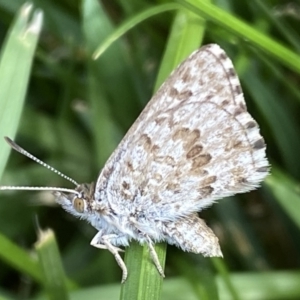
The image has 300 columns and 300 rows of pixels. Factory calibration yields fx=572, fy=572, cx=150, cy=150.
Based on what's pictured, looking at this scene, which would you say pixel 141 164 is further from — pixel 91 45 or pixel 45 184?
pixel 45 184

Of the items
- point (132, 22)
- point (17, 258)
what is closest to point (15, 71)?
point (132, 22)

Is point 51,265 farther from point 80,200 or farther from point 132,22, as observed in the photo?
point 132,22

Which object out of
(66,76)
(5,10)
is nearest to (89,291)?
(66,76)

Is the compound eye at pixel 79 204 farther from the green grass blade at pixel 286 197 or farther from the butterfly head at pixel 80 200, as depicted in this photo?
the green grass blade at pixel 286 197

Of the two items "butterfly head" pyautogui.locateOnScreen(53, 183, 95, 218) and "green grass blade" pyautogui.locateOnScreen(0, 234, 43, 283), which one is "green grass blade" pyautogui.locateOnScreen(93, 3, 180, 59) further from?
Result: "green grass blade" pyautogui.locateOnScreen(0, 234, 43, 283)

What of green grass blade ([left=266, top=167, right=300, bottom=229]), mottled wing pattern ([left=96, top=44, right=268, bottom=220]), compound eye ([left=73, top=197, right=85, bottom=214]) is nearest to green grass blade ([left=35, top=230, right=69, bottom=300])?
compound eye ([left=73, top=197, right=85, bottom=214])
